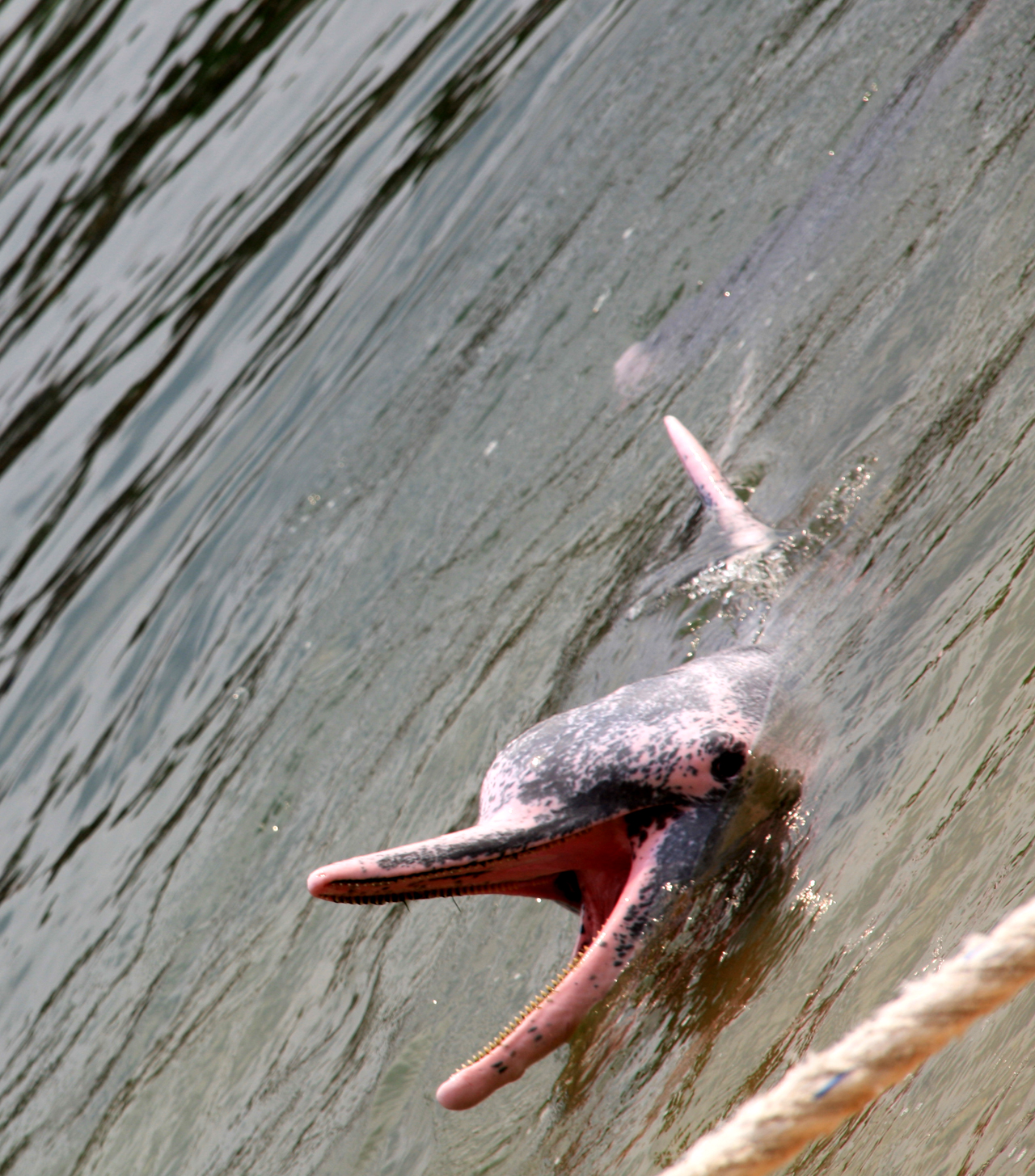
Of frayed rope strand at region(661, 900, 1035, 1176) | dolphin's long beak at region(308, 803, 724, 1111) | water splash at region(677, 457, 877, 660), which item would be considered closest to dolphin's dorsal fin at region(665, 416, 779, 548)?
water splash at region(677, 457, 877, 660)

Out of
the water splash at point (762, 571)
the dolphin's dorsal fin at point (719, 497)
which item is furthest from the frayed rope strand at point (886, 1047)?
the dolphin's dorsal fin at point (719, 497)

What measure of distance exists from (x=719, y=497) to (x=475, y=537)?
1.66 metres

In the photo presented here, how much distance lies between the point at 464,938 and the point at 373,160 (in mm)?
7305

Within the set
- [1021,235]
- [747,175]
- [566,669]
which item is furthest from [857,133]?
[566,669]

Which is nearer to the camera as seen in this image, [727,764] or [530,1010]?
[530,1010]

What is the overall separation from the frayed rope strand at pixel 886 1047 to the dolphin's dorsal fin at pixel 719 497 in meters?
3.61

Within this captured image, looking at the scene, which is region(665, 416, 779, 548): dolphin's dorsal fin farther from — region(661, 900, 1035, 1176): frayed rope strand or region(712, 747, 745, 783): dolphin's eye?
region(661, 900, 1035, 1176): frayed rope strand

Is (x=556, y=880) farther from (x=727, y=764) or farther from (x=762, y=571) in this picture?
(x=762, y=571)

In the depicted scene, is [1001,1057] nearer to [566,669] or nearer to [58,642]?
[566,669]

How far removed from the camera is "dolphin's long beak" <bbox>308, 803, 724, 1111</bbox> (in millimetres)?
3271

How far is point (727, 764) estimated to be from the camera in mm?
3828

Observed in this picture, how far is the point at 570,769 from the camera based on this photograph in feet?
12.5

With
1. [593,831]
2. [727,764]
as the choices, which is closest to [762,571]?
[727,764]

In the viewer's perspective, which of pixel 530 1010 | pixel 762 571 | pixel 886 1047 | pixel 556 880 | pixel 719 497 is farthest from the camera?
pixel 719 497
